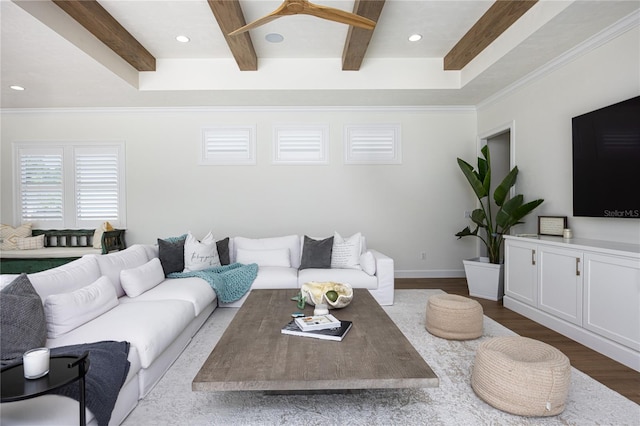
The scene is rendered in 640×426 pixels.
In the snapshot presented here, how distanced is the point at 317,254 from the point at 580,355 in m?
2.66

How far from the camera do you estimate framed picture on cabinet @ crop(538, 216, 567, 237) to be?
350 cm

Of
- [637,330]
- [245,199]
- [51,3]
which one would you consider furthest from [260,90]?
[637,330]

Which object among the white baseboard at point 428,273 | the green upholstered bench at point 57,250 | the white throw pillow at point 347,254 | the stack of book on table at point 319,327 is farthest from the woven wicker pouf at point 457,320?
the green upholstered bench at point 57,250

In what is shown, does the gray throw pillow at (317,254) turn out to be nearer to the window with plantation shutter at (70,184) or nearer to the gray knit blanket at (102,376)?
the gray knit blanket at (102,376)

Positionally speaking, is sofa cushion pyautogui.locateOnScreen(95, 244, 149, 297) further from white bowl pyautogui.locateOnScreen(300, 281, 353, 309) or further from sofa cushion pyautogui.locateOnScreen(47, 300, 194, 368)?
white bowl pyautogui.locateOnScreen(300, 281, 353, 309)

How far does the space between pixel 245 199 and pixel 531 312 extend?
164 inches

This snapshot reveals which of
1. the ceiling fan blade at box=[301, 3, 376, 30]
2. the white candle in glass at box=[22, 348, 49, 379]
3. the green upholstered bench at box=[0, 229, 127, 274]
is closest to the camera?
the white candle in glass at box=[22, 348, 49, 379]

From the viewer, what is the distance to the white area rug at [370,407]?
186 cm

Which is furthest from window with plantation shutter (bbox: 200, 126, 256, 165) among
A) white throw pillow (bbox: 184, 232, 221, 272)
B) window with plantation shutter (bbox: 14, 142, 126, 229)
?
white throw pillow (bbox: 184, 232, 221, 272)

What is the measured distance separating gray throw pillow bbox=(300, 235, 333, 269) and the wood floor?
1918mm

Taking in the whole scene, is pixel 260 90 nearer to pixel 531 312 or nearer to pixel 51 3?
pixel 51 3

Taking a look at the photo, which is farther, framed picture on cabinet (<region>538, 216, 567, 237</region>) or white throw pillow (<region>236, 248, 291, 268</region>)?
white throw pillow (<region>236, 248, 291, 268</region>)

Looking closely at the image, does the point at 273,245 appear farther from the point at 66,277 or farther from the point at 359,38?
the point at 359,38

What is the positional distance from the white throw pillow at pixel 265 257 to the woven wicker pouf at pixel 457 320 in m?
→ 1.96
